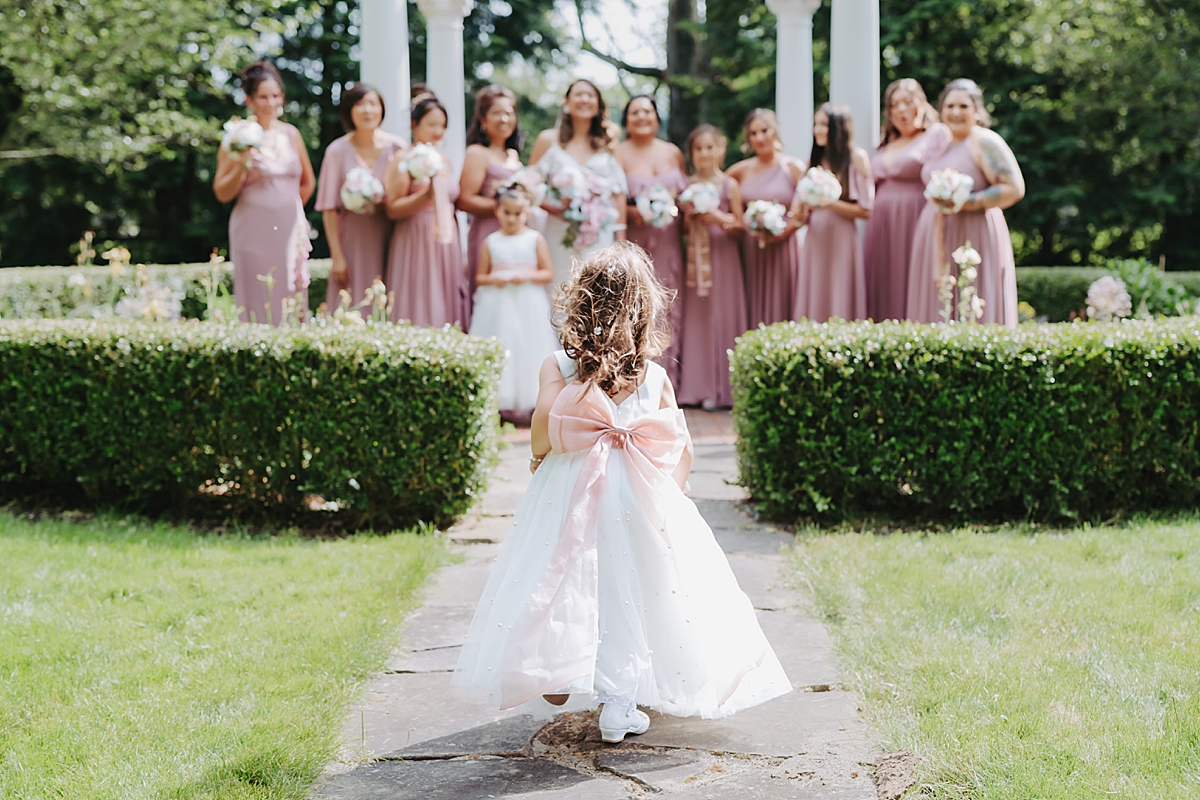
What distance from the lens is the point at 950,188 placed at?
24.0ft

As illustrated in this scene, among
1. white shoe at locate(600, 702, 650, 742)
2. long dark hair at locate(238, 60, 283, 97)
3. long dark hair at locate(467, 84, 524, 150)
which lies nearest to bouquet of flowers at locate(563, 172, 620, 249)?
long dark hair at locate(467, 84, 524, 150)

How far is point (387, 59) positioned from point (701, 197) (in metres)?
2.74

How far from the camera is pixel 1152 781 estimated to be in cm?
257

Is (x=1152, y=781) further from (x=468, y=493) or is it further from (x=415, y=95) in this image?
(x=415, y=95)

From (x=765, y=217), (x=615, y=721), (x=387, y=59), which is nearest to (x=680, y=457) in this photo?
(x=615, y=721)

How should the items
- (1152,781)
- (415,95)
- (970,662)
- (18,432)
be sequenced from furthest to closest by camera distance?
1. (415,95)
2. (18,432)
3. (970,662)
4. (1152,781)

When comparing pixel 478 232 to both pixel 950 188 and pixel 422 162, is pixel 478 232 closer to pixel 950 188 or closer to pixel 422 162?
pixel 422 162

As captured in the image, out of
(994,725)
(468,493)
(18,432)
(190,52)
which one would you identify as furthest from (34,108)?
(994,725)

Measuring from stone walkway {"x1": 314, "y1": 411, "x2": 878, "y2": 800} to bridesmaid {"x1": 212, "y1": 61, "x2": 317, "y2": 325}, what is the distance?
4.47m

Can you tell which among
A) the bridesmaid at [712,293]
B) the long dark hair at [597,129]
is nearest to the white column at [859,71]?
the bridesmaid at [712,293]

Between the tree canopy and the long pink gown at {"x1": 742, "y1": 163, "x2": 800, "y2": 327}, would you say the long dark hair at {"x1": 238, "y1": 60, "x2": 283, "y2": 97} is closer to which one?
the long pink gown at {"x1": 742, "y1": 163, "x2": 800, "y2": 327}

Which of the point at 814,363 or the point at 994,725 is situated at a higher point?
the point at 814,363

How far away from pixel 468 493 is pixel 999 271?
4.31 meters

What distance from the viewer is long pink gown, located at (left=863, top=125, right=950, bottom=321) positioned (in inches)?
315
